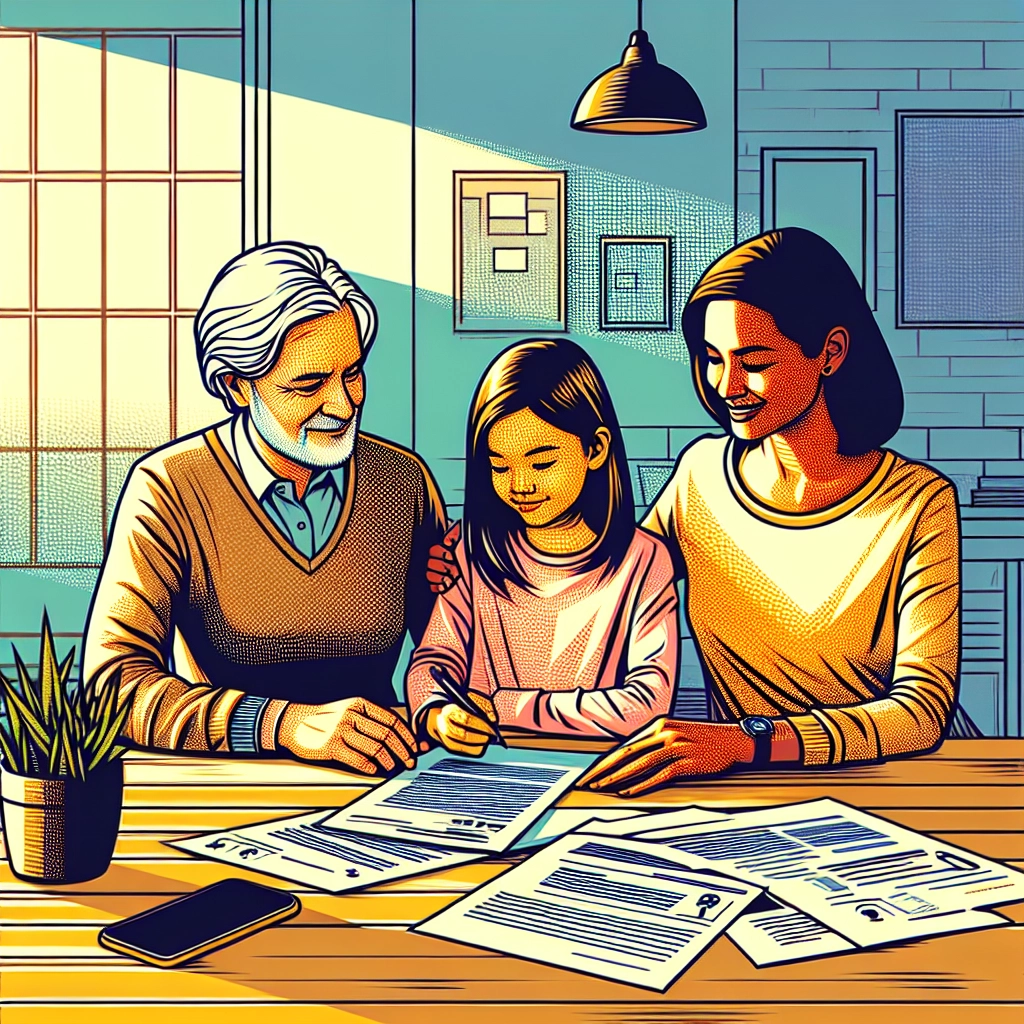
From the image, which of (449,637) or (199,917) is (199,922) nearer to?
(199,917)

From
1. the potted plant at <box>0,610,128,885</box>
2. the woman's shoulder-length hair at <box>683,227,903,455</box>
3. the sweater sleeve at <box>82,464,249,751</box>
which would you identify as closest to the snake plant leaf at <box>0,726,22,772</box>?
the potted plant at <box>0,610,128,885</box>

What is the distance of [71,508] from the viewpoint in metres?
2.94

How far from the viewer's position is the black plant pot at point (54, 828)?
66.2 inches

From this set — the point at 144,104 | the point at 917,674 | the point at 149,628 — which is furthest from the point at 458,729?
the point at 144,104

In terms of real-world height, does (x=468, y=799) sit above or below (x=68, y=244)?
below

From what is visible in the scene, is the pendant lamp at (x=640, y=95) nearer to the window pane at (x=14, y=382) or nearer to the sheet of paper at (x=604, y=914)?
the window pane at (x=14, y=382)

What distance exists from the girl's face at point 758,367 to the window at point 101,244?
1.25m

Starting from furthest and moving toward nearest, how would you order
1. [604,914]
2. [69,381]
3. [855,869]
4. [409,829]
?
[69,381], [409,829], [855,869], [604,914]

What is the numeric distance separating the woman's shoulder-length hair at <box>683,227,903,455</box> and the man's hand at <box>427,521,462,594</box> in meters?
0.73

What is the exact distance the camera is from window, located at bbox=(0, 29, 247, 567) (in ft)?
9.50

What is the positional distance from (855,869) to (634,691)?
994mm

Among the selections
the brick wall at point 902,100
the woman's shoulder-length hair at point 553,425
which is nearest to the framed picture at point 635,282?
the woman's shoulder-length hair at point 553,425

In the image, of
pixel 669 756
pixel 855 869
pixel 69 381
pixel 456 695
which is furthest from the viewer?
pixel 69 381

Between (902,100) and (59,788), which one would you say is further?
(902,100)
